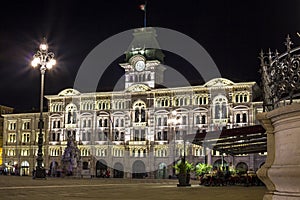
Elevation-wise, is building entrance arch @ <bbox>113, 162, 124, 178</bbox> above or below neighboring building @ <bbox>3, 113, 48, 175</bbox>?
below

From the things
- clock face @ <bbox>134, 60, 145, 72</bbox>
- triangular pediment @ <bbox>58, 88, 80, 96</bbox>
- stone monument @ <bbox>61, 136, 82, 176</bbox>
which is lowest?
stone monument @ <bbox>61, 136, 82, 176</bbox>

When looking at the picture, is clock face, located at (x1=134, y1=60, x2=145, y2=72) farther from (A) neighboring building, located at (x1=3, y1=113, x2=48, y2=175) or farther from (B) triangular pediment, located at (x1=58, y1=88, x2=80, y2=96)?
(A) neighboring building, located at (x1=3, y1=113, x2=48, y2=175)

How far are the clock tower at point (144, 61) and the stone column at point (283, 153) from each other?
6845 cm

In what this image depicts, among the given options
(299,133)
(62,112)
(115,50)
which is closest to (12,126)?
(62,112)

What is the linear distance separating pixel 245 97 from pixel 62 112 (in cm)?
3084

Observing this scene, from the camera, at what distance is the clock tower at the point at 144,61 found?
77.6 metres

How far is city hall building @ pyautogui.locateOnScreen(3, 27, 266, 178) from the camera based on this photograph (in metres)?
68.7

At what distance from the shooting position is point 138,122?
74.2m

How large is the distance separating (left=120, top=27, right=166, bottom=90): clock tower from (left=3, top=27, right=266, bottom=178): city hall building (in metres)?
0.16

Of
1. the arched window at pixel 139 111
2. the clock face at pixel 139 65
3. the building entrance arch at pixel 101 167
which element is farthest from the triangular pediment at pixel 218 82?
the building entrance arch at pixel 101 167

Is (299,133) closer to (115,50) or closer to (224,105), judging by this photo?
(224,105)

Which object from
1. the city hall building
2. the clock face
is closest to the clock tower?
the clock face

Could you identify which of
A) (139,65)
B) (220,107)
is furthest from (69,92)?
(220,107)

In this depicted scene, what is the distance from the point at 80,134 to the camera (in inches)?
3088
